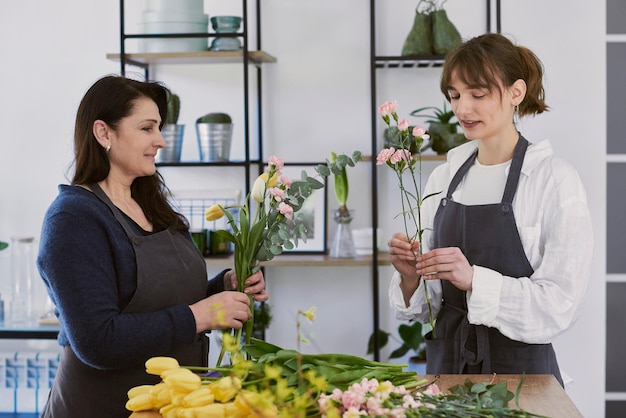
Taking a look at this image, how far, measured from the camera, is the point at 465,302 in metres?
2.51

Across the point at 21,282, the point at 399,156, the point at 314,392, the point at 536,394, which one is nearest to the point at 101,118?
the point at 399,156

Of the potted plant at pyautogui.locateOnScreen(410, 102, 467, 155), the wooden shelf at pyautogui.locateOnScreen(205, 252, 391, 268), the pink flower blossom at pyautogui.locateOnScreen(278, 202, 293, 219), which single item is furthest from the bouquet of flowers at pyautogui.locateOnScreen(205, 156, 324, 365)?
the potted plant at pyautogui.locateOnScreen(410, 102, 467, 155)

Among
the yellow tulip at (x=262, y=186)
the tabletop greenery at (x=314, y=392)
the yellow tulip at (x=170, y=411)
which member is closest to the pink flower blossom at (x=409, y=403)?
the tabletop greenery at (x=314, y=392)

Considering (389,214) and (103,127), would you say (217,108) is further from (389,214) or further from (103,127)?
(103,127)

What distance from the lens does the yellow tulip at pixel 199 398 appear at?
1.62 m

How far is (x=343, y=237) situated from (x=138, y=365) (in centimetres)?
201

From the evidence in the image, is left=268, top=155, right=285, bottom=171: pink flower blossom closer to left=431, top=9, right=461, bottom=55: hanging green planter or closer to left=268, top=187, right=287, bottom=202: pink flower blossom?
left=268, top=187, right=287, bottom=202: pink flower blossom

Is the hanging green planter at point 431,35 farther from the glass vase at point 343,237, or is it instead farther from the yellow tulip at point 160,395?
the yellow tulip at point 160,395

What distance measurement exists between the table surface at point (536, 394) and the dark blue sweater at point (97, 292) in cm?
32

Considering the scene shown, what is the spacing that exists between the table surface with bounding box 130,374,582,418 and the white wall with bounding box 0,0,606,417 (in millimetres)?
2065

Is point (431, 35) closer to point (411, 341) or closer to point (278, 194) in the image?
point (411, 341)

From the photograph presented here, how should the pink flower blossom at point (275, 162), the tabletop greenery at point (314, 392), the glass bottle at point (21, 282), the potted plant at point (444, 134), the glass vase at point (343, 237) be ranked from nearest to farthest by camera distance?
1. the tabletop greenery at point (314, 392)
2. the pink flower blossom at point (275, 162)
3. the potted plant at point (444, 134)
4. the glass vase at point (343, 237)
5. the glass bottle at point (21, 282)

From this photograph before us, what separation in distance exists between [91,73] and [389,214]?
1.68 meters

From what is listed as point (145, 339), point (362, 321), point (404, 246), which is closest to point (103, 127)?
Answer: point (145, 339)
